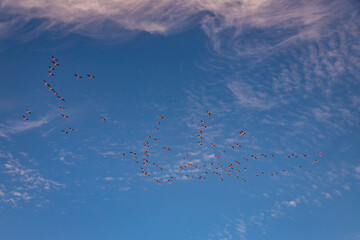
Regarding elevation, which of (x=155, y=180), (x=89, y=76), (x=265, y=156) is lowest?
(x=155, y=180)

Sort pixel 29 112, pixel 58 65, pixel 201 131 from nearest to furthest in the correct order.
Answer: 1. pixel 58 65
2. pixel 29 112
3. pixel 201 131

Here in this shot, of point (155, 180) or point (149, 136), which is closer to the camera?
point (149, 136)

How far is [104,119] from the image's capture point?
190ft

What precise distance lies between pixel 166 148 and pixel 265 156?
22319 millimetres

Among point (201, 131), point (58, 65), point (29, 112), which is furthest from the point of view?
point (201, 131)

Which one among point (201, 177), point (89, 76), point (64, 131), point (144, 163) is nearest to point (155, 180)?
point (144, 163)

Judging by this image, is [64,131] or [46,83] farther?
[64,131]

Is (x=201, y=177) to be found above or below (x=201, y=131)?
below

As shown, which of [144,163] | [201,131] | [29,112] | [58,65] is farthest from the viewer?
[144,163]

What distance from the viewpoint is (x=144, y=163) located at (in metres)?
62.5

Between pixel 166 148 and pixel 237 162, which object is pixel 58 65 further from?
pixel 237 162

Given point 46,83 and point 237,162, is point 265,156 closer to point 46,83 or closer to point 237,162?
point 237,162

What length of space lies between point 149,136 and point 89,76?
17736 millimetres

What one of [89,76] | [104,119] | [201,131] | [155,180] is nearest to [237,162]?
[201,131]
